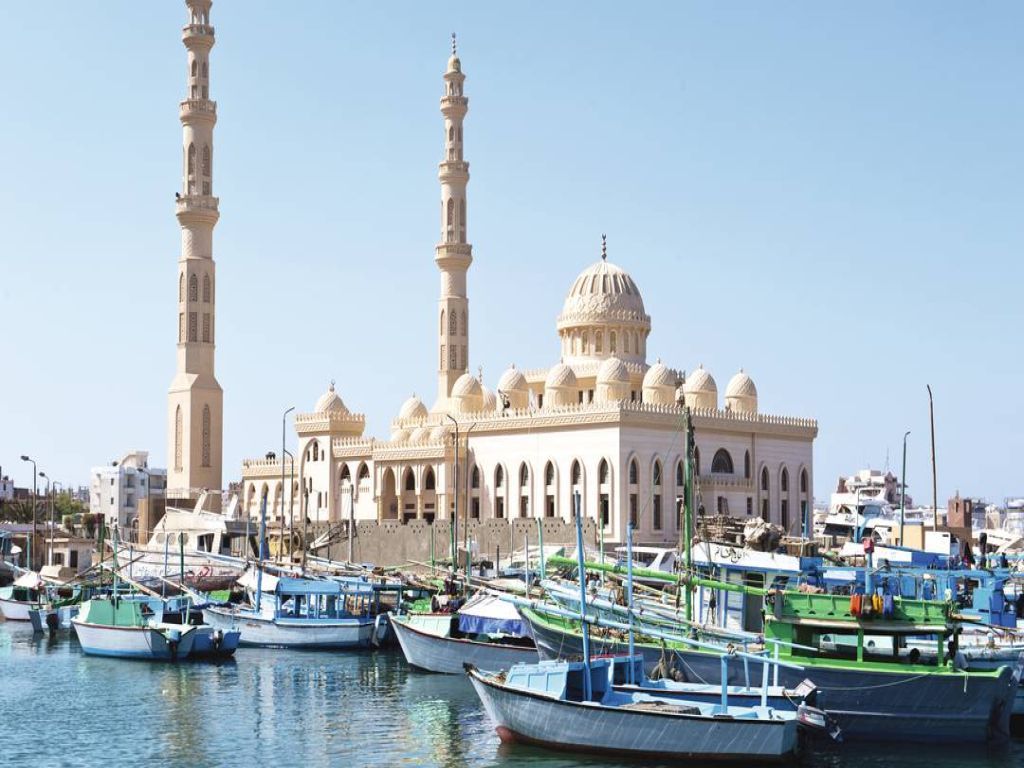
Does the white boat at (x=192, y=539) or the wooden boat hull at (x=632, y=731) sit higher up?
the white boat at (x=192, y=539)

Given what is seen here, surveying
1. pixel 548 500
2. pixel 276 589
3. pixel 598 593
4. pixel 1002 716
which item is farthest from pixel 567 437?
pixel 1002 716

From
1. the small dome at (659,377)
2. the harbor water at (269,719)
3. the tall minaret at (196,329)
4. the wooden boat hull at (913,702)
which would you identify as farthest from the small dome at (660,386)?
the wooden boat hull at (913,702)

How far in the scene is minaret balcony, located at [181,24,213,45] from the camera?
86250 millimetres

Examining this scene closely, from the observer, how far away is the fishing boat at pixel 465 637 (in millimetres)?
42219

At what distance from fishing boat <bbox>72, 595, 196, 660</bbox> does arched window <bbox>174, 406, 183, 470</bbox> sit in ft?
104

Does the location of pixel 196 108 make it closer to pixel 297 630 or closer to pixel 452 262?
pixel 452 262

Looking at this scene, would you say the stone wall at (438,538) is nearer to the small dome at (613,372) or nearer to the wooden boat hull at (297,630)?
the small dome at (613,372)

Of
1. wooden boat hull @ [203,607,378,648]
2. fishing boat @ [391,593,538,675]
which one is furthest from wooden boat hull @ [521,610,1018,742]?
wooden boat hull @ [203,607,378,648]

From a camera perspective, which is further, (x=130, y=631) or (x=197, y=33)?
(x=197, y=33)

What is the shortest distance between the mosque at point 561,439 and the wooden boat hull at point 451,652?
23751 mm

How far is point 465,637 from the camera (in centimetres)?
4384

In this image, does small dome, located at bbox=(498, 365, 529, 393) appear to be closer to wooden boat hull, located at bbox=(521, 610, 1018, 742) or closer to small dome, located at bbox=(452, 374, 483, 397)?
small dome, located at bbox=(452, 374, 483, 397)

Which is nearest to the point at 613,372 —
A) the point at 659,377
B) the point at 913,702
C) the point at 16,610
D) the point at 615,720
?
the point at 659,377

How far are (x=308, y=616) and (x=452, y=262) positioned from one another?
34402 millimetres
